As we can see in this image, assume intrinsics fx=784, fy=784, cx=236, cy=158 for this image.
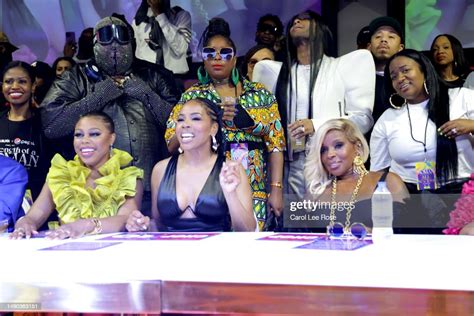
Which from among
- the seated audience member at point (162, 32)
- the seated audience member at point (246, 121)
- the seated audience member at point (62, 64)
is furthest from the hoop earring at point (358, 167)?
the seated audience member at point (62, 64)

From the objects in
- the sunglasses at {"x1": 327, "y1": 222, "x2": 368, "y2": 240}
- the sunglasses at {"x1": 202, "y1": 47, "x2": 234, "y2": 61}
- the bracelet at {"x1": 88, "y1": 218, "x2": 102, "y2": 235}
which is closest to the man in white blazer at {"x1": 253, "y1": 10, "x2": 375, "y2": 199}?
the sunglasses at {"x1": 202, "y1": 47, "x2": 234, "y2": 61}

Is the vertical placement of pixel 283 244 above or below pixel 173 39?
below

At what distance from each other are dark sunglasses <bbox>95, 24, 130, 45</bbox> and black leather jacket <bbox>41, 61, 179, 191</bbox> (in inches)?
6.2

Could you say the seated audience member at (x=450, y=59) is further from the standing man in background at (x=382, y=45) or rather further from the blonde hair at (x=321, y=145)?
the blonde hair at (x=321, y=145)

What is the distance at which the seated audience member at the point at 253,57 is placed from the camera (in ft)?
13.7

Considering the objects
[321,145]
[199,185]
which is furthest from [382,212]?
[199,185]

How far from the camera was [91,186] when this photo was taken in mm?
3510

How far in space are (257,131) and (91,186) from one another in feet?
2.82

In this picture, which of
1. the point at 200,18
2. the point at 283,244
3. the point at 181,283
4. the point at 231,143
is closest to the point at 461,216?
the point at 283,244

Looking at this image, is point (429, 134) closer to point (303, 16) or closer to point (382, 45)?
point (382, 45)

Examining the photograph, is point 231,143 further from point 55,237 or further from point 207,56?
point 55,237

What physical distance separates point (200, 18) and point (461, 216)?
204 centimetres

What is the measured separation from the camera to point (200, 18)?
14.5 feet

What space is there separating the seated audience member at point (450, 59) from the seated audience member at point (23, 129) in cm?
210
